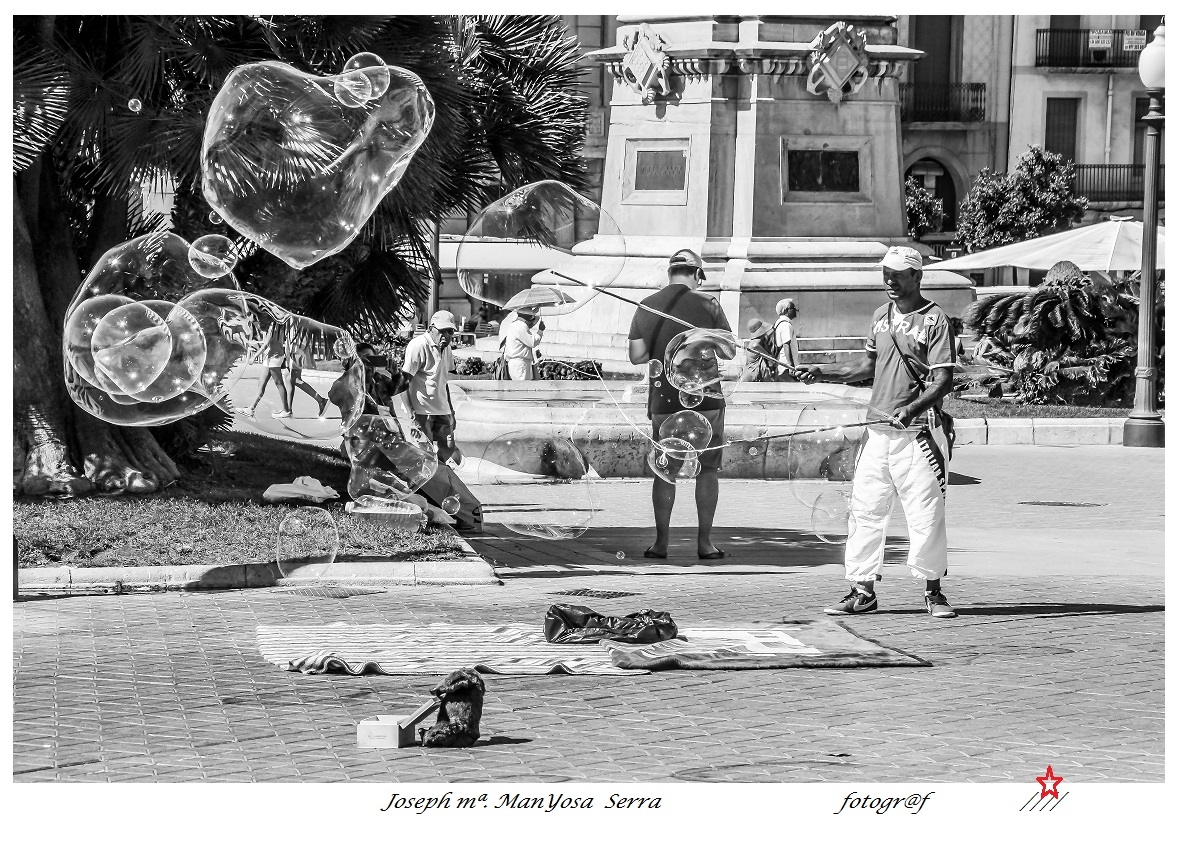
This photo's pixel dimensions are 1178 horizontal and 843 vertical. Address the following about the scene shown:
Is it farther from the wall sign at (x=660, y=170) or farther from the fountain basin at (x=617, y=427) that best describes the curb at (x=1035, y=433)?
the wall sign at (x=660, y=170)

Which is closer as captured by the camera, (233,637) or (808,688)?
(808,688)

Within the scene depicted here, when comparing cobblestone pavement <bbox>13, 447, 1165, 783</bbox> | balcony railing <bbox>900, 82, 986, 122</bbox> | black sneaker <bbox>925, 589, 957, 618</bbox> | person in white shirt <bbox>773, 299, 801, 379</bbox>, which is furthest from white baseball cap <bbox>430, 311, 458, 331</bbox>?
balcony railing <bbox>900, 82, 986, 122</bbox>

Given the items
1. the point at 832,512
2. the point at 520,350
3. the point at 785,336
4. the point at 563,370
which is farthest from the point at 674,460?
the point at 563,370

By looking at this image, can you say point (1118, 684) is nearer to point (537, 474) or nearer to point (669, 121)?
point (537, 474)

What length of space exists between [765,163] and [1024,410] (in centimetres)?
387

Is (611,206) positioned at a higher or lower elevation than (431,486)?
higher

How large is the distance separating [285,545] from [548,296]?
6.23ft

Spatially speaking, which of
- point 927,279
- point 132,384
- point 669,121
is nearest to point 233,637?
point 132,384

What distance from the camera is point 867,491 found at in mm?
9117

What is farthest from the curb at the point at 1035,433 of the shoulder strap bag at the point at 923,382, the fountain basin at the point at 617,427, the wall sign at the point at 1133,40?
the wall sign at the point at 1133,40

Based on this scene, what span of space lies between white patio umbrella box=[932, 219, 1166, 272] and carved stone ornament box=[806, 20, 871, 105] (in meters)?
4.37

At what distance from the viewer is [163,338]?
944 centimetres

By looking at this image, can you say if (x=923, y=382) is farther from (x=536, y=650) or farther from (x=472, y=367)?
(x=472, y=367)

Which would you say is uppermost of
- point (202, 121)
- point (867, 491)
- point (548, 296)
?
point (202, 121)
